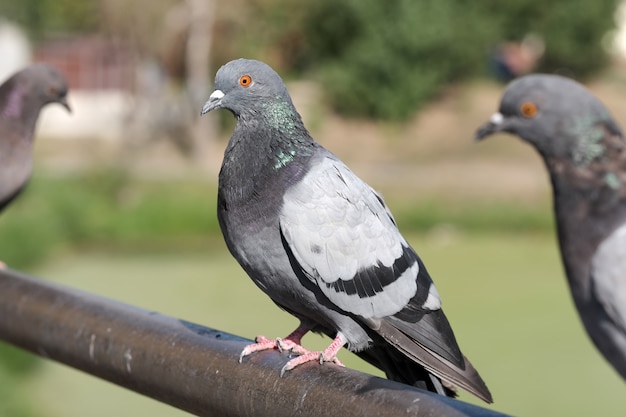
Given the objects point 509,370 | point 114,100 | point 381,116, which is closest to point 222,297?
point 509,370

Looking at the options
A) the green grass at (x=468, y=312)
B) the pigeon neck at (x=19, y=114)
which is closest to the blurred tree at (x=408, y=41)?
the green grass at (x=468, y=312)

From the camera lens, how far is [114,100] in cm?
2595

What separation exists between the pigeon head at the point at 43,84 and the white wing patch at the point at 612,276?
10.5ft

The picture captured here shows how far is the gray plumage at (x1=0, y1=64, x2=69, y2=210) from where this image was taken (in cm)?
511

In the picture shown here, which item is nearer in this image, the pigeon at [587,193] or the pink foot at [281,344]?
the pink foot at [281,344]

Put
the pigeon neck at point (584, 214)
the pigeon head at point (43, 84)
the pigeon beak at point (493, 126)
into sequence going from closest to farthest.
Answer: the pigeon neck at point (584, 214) → the pigeon beak at point (493, 126) → the pigeon head at point (43, 84)

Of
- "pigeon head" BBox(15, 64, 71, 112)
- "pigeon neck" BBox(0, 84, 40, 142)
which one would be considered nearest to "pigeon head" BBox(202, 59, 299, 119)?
"pigeon neck" BBox(0, 84, 40, 142)

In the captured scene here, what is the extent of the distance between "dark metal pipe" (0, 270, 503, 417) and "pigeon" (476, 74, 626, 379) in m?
1.34

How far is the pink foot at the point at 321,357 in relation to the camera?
233 centimetres

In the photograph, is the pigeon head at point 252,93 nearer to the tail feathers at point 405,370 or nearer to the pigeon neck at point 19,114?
the tail feathers at point 405,370

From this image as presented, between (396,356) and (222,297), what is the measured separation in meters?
10.8

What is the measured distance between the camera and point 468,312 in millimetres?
12930

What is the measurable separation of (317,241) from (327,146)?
1895 cm

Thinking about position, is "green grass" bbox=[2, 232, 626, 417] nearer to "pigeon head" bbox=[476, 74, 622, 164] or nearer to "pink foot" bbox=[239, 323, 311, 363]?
"pigeon head" bbox=[476, 74, 622, 164]
